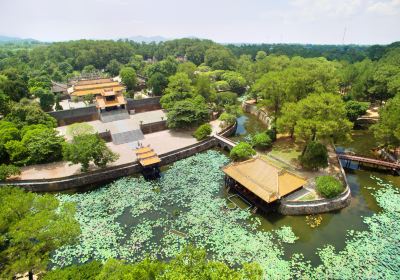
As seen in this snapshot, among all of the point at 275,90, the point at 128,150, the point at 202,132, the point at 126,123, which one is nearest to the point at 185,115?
the point at 202,132

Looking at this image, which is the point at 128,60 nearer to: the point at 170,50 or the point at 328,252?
the point at 170,50

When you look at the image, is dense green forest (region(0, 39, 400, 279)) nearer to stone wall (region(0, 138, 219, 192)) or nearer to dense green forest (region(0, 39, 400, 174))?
dense green forest (region(0, 39, 400, 174))

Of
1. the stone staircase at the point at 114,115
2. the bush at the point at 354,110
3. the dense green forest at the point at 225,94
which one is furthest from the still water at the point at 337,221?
the stone staircase at the point at 114,115

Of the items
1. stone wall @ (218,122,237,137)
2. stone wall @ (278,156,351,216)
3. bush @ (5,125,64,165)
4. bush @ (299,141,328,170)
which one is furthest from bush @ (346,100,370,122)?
bush @ (5,125,64,165)

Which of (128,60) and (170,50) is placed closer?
(128,60)

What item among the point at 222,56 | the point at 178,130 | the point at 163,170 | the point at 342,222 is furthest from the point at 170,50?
the point at 342,222

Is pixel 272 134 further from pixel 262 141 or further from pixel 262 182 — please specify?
pixel 262 182
